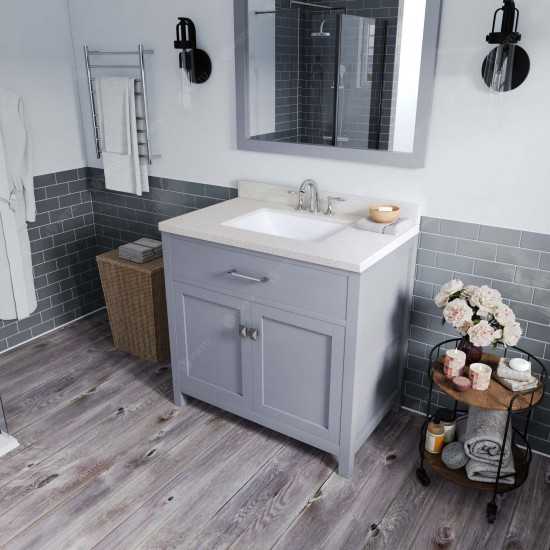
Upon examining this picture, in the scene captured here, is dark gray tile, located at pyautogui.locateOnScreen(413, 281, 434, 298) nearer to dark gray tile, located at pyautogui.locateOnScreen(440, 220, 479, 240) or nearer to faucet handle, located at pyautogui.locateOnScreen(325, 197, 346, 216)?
dark gray tile, located at pyautogui.locateOnScreen(440, 220, 479, 240)

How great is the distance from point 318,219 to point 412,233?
42 cm

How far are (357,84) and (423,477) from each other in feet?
5.30

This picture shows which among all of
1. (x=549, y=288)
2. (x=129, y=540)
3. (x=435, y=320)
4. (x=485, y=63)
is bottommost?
(x=129, y=540)

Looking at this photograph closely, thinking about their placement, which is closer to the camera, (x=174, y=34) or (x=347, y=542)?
(x=347, y=542)

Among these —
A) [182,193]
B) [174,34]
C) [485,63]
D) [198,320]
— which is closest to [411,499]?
[198,320]

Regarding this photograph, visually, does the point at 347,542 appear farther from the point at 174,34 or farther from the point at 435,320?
the point at 174,34

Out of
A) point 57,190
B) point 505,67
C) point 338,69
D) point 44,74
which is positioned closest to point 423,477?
point 505,67

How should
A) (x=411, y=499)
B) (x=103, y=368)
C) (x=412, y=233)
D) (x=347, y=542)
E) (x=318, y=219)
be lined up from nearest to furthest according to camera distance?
1. (x=347, y=542)
2. (x=411, y=499)
3. (x=412, y=233)
4. (x=318, y=219)
5. (x=103, y=368)

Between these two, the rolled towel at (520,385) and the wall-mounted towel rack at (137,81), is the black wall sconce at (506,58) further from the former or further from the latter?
the wall-mounted towel rack at (137,81)

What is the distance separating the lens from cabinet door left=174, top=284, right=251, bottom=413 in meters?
2.38

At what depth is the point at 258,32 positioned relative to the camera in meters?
2.57

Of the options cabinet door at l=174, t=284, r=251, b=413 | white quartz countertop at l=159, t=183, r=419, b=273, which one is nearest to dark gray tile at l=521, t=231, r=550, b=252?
white quartz countertop at l=159, t=183, r=419, b=273

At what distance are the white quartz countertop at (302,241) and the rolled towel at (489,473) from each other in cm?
86

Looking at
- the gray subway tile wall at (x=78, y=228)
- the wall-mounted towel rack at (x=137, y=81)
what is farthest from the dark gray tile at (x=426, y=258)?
the wall-mounted towel rack at (x=137, y=81)
